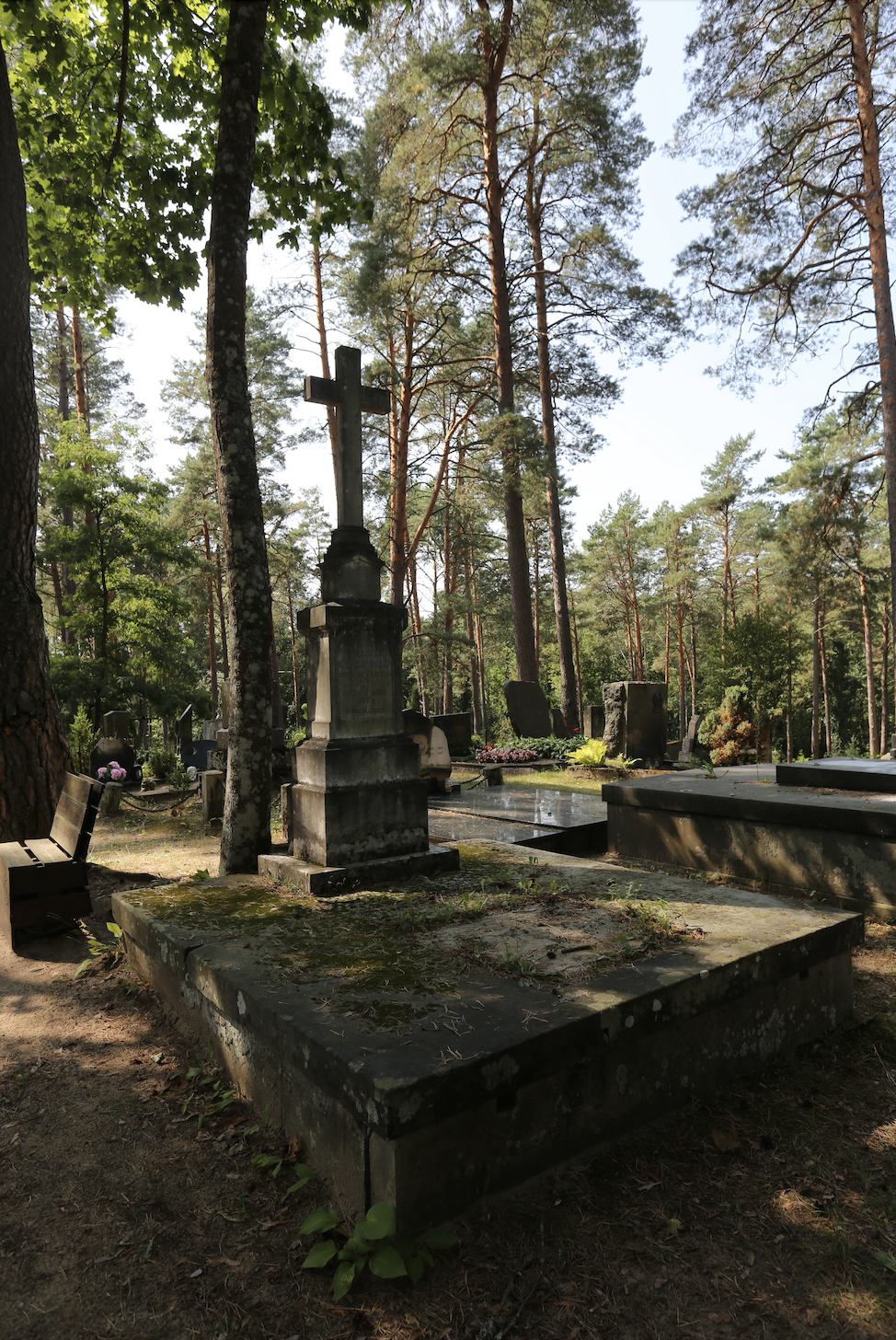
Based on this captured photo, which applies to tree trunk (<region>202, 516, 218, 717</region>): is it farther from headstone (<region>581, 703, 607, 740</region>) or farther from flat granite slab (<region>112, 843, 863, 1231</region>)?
flat granite slab (<region>112, 843, 863, 1231</region>)

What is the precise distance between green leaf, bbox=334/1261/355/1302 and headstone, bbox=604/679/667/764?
11.5 meters

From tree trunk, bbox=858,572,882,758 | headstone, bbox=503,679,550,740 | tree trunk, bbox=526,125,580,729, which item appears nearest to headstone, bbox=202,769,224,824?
headstone, bbox=503,679,550,740

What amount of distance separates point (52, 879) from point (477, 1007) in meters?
3.43

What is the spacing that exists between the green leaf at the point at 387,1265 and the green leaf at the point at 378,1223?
39 millimetres

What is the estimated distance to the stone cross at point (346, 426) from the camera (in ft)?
16.9

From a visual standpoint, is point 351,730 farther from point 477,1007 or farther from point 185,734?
point 185,734

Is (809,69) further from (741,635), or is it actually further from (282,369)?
(282,369)

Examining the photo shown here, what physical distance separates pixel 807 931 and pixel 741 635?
14753mm

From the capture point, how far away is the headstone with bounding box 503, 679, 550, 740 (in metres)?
15.9

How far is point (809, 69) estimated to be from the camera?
481 inches

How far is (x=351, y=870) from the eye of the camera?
4570mm

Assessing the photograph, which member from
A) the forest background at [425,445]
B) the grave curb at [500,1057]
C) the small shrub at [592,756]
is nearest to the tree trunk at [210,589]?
the forest background at [425,445]

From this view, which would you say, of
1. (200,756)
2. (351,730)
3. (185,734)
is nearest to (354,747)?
(351,730)

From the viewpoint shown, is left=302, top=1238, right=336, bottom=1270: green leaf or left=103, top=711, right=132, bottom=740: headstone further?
left=103, top=711, right=132, bottom=740: headstone
